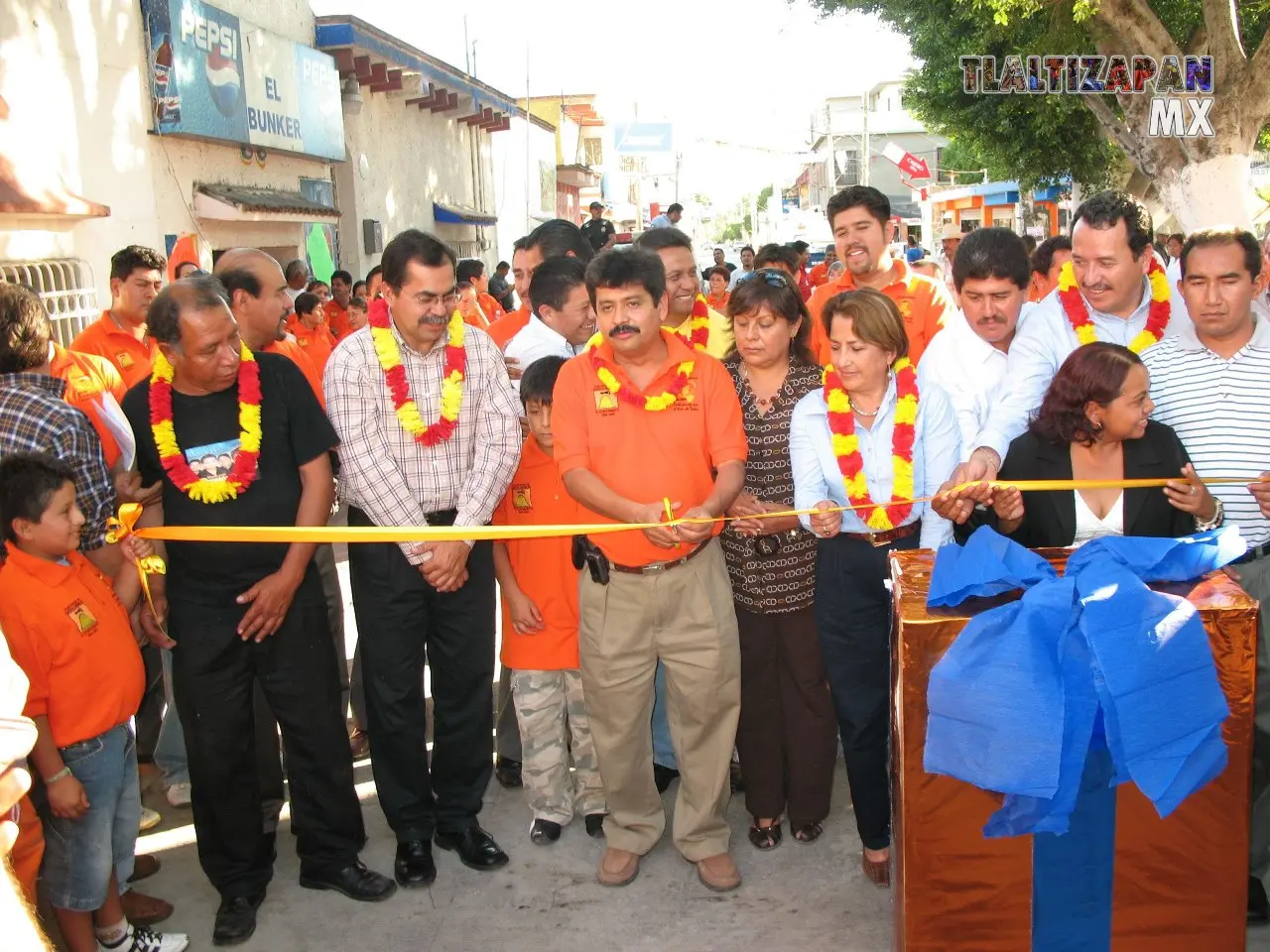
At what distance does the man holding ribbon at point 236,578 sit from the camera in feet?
11.9

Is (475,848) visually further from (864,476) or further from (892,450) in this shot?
(892,450)

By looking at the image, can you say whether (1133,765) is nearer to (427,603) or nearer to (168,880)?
(427,603)

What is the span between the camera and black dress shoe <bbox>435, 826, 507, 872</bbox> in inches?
161

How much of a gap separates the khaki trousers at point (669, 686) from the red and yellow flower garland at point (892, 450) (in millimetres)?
574

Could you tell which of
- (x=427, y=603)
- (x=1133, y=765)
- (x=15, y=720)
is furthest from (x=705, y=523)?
(x=15, y=720)

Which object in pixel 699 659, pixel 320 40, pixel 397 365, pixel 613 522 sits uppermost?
pixel 320 40

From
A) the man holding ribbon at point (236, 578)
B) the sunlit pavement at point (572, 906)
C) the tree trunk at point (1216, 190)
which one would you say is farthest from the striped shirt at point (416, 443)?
the tree trunk at point (1216, 190)

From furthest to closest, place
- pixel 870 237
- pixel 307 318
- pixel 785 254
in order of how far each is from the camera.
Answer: pixel 307 318 < pixel 785 254 < pixel 870 237

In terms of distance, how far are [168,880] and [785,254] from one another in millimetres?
4961

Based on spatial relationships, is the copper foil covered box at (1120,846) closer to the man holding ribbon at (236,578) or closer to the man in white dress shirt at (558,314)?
the man holding ribbon at (236,578)

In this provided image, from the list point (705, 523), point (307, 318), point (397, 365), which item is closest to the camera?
point (705, 523)

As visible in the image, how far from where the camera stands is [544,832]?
4281 mm

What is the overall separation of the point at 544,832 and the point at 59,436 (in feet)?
7.39

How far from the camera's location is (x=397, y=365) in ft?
13.1
